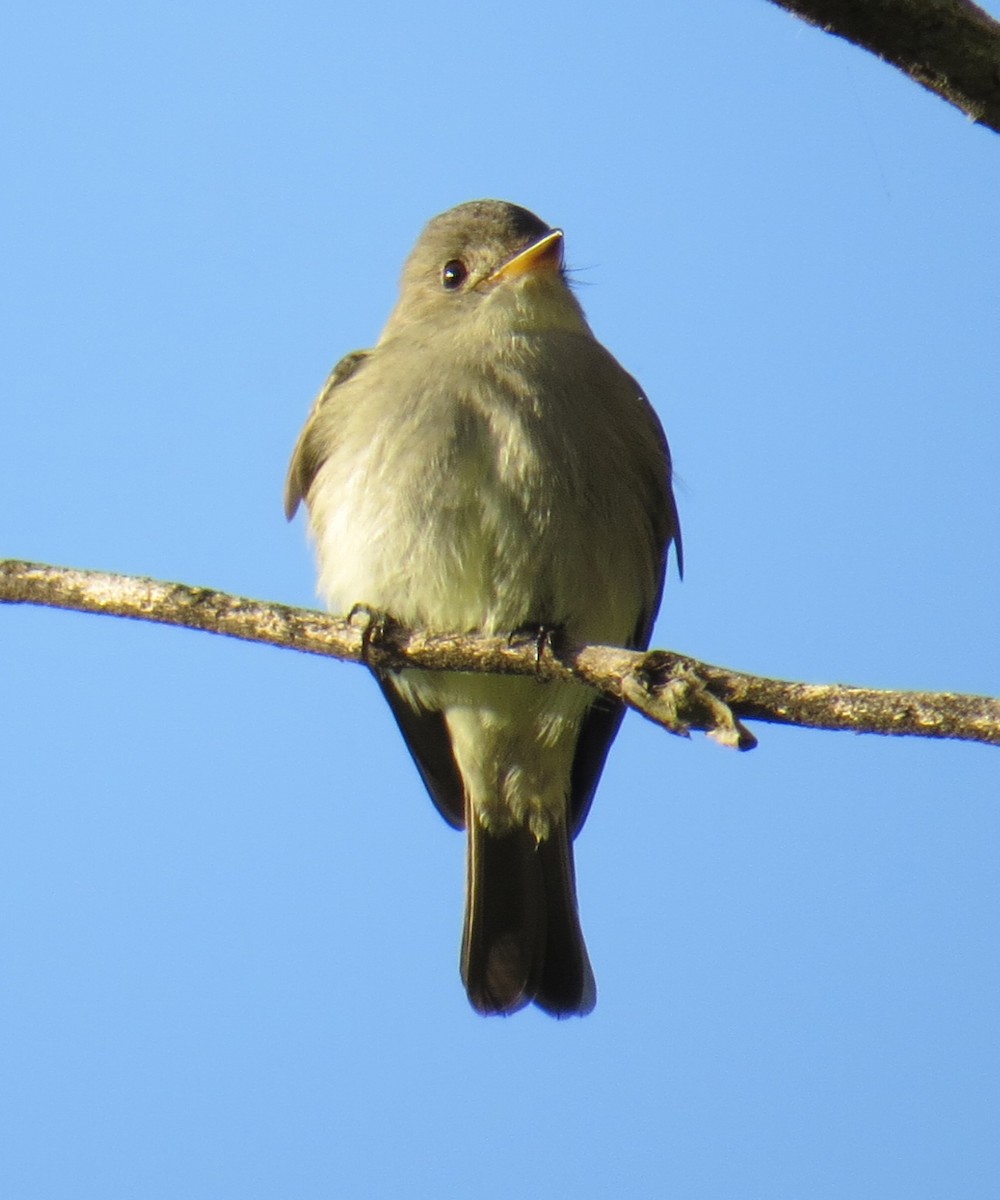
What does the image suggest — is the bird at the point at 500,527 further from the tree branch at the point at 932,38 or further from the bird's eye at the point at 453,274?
the tree branch at the point at 932,38

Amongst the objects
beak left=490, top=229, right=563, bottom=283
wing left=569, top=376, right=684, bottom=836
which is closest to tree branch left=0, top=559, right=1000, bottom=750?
wing left=569, top=376, right=684, bottom=836

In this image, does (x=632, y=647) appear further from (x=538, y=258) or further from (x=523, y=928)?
(x=538, y=258)

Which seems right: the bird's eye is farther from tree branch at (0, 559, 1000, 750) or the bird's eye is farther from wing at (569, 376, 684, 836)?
tree branch at (0, 559, 1000, 750)

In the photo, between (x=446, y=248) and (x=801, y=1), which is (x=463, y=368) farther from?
(x=801, y=1)

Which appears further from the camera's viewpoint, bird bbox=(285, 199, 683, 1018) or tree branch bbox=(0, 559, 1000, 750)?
bird bbox=(285, 199, 683, 1018)

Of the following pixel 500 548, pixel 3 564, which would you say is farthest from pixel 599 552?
pixel 3 564

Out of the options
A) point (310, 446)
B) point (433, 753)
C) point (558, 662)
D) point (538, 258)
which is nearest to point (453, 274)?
point (538, 258)

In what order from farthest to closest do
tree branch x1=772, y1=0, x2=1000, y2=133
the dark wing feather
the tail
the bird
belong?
the dark wing feather < the tail < the bird < tree branch x1=772, y1=0, x2=1000, y2=133

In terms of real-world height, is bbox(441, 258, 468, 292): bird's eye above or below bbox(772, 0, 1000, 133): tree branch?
above
